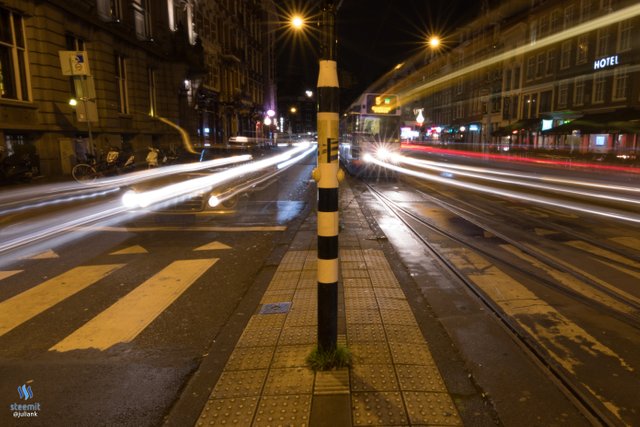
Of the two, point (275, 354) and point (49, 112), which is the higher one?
point (49, 112)

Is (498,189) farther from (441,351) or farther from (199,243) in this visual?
(441,351)

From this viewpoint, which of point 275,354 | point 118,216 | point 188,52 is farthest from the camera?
point 188,52

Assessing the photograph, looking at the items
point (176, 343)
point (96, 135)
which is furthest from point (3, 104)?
point (176, 343)

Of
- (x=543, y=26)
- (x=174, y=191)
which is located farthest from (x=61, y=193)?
(x=543, y=26)

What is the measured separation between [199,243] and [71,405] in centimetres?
503

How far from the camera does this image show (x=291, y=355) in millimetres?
3803

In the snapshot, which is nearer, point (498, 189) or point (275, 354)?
point (275, 354)

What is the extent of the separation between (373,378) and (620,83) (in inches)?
1388

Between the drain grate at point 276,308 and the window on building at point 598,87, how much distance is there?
35461mm

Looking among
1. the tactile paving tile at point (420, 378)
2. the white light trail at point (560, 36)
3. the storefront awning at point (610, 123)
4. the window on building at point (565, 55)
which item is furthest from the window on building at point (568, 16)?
the tactile paving tile at point (420, 378)

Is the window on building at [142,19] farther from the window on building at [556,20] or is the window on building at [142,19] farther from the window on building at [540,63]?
the window on building at [540,63]

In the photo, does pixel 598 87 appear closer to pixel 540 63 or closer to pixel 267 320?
pixel 540 63

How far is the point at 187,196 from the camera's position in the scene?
1491 cm

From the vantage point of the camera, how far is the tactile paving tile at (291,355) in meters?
3.65
